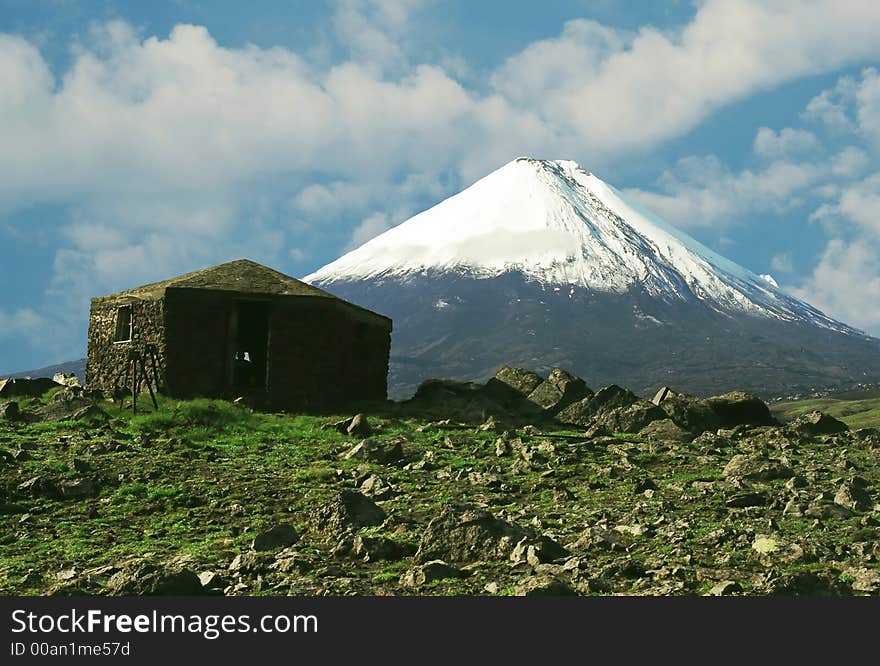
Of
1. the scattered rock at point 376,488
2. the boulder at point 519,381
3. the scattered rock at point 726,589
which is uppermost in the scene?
the boulder at point 519,381

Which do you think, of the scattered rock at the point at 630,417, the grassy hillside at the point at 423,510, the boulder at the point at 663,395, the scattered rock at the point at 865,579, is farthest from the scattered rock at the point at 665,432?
the scattered rock at the point at 865,579

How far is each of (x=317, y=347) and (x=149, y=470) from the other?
9009mm

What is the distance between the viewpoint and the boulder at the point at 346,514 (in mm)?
11695

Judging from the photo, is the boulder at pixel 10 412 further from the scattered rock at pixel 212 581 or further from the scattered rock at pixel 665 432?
the scattered rock at pixel 665 432

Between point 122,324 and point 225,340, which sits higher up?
point 122,324

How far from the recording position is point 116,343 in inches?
966

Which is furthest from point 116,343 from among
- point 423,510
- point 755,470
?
point 755,470

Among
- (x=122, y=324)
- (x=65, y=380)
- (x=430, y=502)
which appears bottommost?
(x=430, y=502)

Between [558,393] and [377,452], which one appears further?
[558,393]

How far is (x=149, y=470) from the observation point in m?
15.4

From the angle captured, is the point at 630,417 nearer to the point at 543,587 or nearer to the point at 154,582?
the point at 543,587

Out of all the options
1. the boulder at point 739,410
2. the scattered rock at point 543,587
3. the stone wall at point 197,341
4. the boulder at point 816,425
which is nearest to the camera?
the scattered rock at point 543,587

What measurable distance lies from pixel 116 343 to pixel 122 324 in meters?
0.52

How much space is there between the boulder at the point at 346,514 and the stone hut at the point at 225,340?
11336 mm
